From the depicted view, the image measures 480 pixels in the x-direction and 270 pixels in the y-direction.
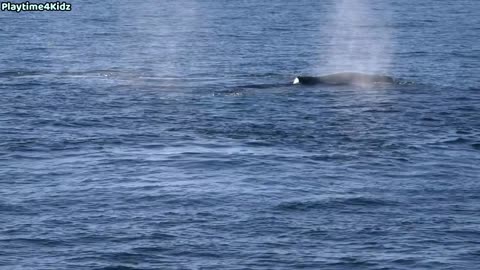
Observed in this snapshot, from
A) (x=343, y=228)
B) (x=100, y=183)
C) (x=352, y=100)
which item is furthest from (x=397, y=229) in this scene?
(x=352, y=100)

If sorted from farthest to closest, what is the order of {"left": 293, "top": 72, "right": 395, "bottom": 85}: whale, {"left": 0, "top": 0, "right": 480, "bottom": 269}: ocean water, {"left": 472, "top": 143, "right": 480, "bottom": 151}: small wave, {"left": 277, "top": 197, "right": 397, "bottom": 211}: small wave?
{"left": 293, "top": 72, "right": 395, "bottom": 85}: whale → {"left": 472, "top": 143, "right": 480, "bottom": 151}: small wave → {"left": 277, "top": 197, "right": 397, "bottom": 211}: small wave → {"left": 0, "top": 0, "right": 480, "bottom": 269}: ocean water

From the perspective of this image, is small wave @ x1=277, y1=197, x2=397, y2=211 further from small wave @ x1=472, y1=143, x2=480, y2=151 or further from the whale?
the whale

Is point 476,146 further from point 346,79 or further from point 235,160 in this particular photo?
point 346,79

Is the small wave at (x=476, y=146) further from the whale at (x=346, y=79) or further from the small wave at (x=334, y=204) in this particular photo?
the whale at (x=346, y=79)

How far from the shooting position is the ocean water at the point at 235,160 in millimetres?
61500

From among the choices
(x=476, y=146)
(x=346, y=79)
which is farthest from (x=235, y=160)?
(x=346, y=79)

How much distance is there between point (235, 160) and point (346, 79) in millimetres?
31903

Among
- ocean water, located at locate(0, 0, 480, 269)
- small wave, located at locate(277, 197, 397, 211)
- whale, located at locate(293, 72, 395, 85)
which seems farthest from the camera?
whale, located at locate(293, 72, 395, 85)

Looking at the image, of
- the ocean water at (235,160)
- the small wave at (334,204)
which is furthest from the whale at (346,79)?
the small wave at (334,204)

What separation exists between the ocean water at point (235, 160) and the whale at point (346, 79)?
1585mm

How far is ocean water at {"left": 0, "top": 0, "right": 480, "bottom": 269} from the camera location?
202 ft

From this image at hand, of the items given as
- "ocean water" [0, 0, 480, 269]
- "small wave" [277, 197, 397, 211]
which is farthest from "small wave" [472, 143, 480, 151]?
"small wave" [277, 197, 397, 211]

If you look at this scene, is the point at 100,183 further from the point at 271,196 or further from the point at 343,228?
the point at 343,228

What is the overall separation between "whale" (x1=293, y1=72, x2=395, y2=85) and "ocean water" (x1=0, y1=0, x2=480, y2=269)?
62.4 inches
